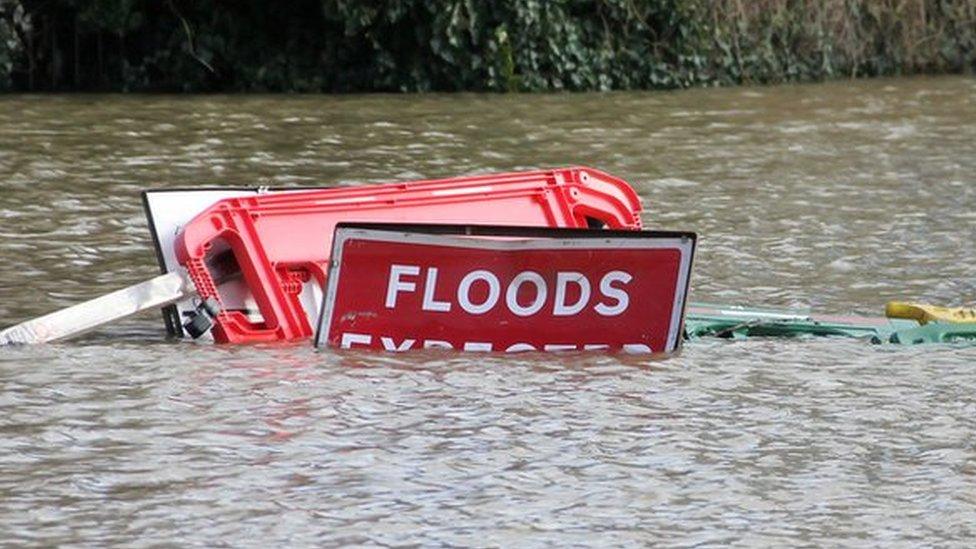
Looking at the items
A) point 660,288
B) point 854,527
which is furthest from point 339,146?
point 854,527

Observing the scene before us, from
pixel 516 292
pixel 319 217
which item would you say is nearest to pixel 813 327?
pixel 516 292

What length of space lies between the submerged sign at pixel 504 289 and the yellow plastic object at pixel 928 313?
4.29 feet

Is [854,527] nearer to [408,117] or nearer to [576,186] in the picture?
[576,186]

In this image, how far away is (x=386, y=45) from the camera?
24.6 m

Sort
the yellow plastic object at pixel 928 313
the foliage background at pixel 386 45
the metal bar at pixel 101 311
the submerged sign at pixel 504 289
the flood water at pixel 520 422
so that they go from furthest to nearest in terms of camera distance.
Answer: the foliage background at pixel 386 45, the yellow plastic object at pixel 928 313, the metal bar at pixel 101 311, the submerged sign at pixel 504 289, the flood water at pixel 520 422

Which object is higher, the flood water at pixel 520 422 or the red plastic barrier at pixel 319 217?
the red plastic barrier at pixel 319 217

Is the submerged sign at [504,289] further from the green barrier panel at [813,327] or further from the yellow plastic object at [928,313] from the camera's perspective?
the yellow plastic object at [928,313]

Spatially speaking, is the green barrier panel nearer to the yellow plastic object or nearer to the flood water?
the yellow plastic object

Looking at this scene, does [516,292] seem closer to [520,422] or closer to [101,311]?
[520,422]

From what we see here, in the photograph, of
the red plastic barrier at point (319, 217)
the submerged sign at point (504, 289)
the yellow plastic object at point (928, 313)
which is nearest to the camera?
the submerged sign at point (504, 289)

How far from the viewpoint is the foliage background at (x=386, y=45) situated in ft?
79.6

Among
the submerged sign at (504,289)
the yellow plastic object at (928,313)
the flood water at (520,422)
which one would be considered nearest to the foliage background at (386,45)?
the flood water at (520,422)

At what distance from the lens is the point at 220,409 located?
8055mm

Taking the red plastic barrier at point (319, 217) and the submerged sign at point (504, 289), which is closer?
the submerged sign at point (504, 289)
